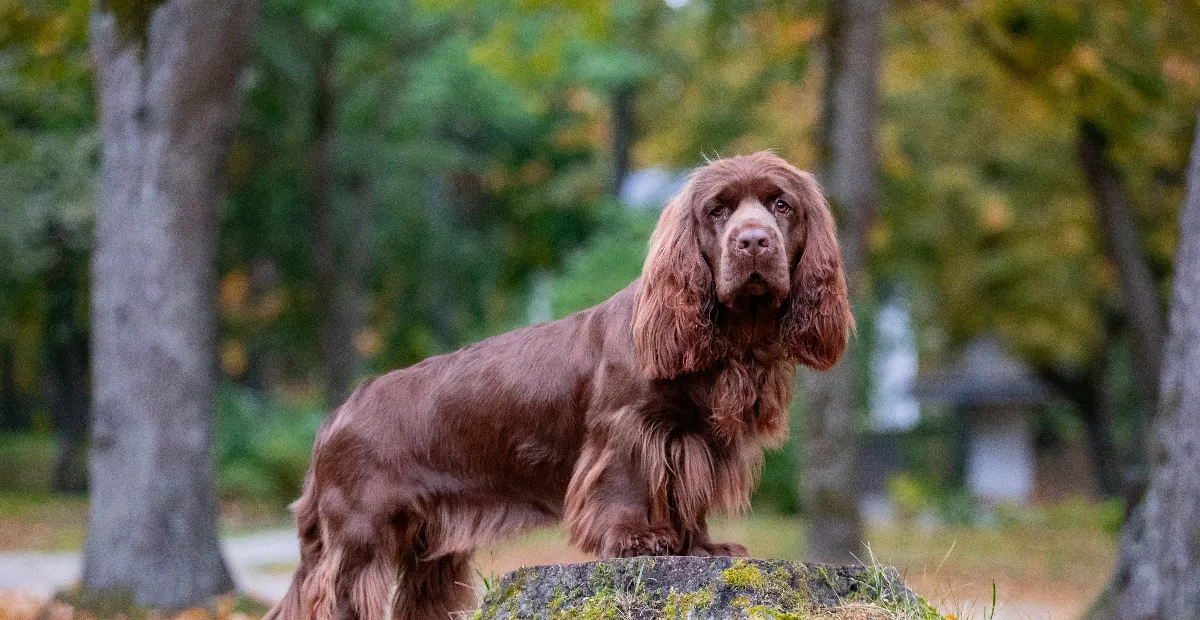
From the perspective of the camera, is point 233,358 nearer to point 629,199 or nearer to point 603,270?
point 629,199

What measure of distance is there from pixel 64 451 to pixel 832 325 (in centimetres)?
2528

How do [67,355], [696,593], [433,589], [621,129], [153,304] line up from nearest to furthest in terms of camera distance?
[696,593]
[433,589]
[153,304]
[67,355]
[621,129]

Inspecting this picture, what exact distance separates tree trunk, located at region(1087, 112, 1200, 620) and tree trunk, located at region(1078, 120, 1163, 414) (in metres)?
8.16

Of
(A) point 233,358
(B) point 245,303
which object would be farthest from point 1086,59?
(A) point 233,358

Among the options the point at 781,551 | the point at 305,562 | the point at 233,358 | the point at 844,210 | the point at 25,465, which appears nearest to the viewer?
the point at 305,562

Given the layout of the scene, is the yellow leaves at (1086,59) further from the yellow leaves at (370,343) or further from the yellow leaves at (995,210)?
the yellow leaves at (370,343)

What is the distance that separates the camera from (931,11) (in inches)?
619

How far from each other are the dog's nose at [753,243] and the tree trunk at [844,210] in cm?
789

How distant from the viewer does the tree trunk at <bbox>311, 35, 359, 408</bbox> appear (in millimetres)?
23698

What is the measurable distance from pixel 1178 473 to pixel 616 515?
425 cm

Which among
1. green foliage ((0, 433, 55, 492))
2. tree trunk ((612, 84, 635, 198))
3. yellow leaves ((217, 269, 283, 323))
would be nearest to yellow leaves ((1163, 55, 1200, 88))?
tree trunk ((612, 84, 635, 198))

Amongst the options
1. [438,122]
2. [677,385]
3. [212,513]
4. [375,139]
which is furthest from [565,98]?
[677,385]

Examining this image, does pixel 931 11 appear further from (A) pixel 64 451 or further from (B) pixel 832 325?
(A) pixel 64 451

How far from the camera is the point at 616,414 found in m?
4.44
